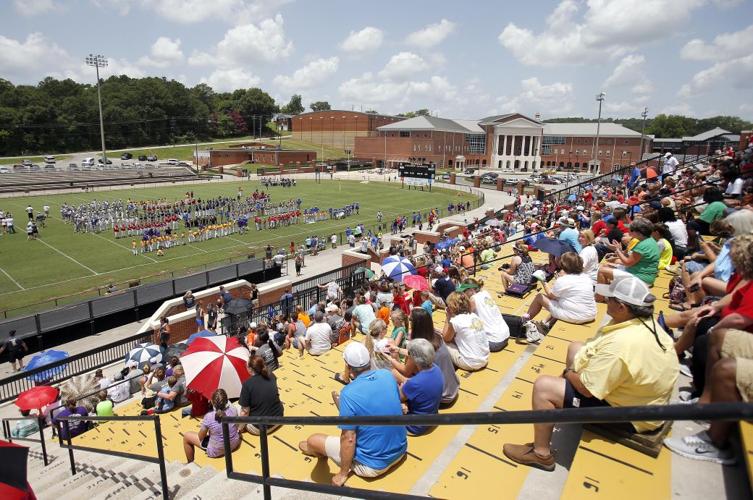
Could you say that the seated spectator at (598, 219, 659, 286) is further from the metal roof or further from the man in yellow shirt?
the metal roof

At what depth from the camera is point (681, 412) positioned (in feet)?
4.35

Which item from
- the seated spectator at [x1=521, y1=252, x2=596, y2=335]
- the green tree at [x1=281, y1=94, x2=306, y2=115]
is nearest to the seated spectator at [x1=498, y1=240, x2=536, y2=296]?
the seated spectator at [x1=521, y1=252, x2=596, y2=335]

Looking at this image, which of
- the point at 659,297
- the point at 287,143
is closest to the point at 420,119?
the point at 287,143

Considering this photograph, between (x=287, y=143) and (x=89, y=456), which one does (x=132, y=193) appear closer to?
(x=89, y=456)

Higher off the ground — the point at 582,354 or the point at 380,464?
the point at 582,354

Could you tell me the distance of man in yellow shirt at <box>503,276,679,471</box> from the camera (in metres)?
3.62

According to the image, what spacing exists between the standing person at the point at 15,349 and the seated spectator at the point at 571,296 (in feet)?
53.6

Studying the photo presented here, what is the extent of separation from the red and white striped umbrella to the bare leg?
4467 millimetres

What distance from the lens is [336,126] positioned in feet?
404

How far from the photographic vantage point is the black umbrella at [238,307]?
15541 millimetres

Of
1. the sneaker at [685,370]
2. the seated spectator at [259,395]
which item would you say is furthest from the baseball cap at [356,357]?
the sneaker at [685,370]

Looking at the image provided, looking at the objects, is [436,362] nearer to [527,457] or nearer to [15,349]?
[527,457]

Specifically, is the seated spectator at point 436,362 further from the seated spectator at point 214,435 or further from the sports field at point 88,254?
the sports field at point 88,254

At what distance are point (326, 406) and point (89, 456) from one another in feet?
14.0
